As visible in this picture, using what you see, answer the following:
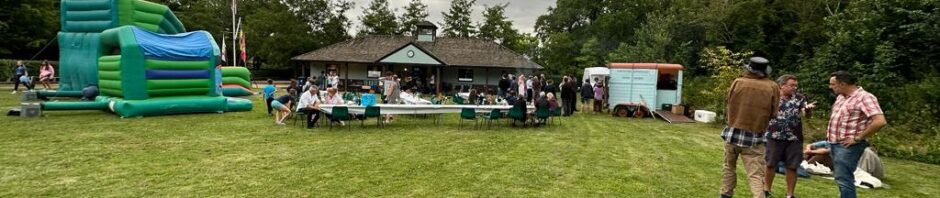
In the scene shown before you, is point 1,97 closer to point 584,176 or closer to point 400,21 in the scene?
point 584,176

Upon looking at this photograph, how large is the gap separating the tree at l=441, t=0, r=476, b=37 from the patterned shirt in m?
39.3

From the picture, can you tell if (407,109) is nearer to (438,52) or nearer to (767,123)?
(767,123)

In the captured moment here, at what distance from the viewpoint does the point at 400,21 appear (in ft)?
141

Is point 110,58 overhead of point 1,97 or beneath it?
overhead

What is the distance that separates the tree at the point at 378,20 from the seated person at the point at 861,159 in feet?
120

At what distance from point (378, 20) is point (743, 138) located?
3859 centimetres

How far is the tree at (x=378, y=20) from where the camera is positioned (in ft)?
134

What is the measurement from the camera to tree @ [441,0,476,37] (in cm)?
4412

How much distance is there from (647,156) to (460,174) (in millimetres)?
3421

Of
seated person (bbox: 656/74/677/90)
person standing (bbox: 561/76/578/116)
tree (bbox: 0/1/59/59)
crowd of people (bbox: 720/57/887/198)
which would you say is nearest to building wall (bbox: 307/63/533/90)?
seated person (bbox: 656/74/677/90)

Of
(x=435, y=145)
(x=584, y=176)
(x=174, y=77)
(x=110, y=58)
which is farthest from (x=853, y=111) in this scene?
(x=110, y=58)

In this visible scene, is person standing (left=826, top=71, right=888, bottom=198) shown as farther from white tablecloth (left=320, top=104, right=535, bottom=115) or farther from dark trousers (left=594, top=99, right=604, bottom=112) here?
dark trousers (left=594, top=99, right=604, bottom=112)

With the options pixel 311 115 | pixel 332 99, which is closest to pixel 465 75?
pixel 332 99

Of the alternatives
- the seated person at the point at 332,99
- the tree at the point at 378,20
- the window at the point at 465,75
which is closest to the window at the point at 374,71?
the window at the point at 465,75
